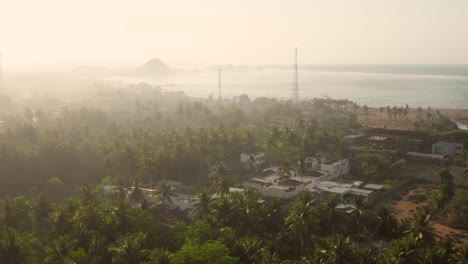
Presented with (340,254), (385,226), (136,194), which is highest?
(340,254)

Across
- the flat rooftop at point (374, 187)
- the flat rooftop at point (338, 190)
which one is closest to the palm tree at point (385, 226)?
the flat rooftop at point (338, 190)

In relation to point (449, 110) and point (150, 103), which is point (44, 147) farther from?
point (449, 110)

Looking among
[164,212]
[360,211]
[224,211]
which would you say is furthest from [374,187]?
[164,212]

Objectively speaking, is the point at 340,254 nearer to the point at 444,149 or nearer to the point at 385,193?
the point at 385,193

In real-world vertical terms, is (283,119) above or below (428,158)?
above

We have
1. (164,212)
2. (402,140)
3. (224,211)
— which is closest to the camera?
(224,211)

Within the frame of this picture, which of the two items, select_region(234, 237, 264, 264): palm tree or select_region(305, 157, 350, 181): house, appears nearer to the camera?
select_region(234, 237, 264, 264): palm tree

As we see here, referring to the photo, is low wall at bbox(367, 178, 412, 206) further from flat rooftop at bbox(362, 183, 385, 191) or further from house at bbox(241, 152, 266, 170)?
house at bbox(241, 152, 266, 170)

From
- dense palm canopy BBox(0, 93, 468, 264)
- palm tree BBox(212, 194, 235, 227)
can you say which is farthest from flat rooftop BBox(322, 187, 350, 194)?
palm tree BBox(212, 194, 235, 227)

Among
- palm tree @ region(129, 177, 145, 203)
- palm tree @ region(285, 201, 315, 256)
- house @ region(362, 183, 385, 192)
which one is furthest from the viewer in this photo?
house @ region(362, 183, 385, 192)
